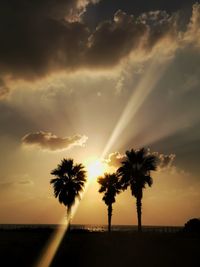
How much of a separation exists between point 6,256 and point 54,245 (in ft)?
28.7

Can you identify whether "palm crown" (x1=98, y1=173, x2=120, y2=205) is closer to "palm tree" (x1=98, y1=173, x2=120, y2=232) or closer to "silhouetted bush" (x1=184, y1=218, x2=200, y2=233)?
"palm tree" (x1=98, y1=173, x2=120, y2=232)

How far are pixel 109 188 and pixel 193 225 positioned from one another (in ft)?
56.3

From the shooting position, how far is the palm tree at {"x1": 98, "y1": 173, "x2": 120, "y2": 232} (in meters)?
72.4

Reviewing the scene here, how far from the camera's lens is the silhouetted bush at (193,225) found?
61.4m

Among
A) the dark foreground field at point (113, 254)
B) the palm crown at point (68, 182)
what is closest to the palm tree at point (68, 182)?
the palm crown at point (68, 182)

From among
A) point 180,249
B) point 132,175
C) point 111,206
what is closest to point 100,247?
point 180,249

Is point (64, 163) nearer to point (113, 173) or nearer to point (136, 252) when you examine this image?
point (113, 173)

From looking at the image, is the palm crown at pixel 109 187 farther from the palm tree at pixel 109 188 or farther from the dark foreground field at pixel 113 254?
the dark foreground field at pixel 113 254

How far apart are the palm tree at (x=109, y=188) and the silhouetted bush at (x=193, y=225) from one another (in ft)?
48.2

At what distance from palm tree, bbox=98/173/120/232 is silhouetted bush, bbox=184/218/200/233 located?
578 inches

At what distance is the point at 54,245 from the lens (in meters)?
40.9

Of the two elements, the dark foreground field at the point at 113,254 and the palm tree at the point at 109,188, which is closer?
the dark foreground field at the point at 113,254

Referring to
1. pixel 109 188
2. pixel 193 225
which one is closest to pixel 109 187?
pixel 109 188

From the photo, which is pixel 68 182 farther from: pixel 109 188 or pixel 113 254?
pixel 113 254
